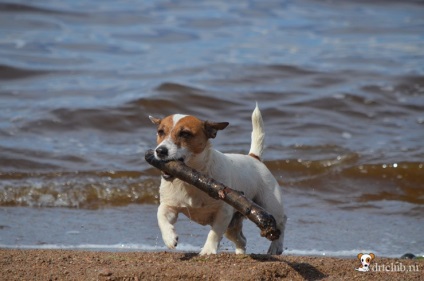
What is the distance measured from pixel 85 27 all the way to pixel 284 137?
8.56 metres

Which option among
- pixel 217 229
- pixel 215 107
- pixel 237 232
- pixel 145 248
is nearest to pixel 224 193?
pixel 217 229

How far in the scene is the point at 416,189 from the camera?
400 inches

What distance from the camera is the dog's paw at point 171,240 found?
239 inches

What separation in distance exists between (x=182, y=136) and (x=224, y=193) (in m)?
0.68

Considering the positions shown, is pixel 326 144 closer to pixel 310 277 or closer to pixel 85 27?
pixel 310 277

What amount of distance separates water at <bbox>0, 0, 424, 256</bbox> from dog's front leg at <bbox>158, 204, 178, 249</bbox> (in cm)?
127

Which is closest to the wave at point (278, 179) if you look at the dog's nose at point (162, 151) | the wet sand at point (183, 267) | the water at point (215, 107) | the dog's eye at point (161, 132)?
the water at point (215, 107)

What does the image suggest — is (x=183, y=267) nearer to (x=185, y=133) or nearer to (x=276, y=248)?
(x=185, y=133)

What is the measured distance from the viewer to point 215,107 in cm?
1361

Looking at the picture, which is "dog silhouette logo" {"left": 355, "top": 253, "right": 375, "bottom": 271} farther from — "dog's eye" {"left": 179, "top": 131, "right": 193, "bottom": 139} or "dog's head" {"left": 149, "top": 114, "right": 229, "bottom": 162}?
"dog's eye" {"left": 179, "top": 131, "right": 193, "bottom": 139}

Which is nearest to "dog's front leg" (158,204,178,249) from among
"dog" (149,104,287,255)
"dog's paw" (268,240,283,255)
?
"dog" (149,104,287,255)

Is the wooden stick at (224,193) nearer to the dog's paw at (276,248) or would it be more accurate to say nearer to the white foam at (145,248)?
the dog's paw at (276,248)

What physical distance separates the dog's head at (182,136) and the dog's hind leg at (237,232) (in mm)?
782

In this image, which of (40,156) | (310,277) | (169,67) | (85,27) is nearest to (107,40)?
(85,27)
